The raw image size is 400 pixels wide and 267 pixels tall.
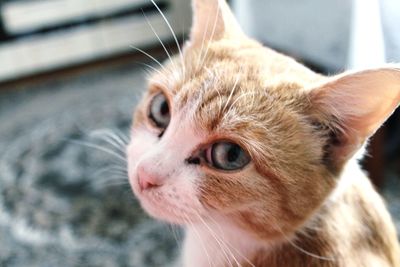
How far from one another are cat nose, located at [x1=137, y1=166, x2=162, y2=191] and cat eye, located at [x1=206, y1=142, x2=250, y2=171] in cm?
8

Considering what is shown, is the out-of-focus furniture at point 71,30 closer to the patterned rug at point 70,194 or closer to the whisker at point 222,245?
the patterned rug at point 70,194

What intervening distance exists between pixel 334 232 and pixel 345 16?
817mm

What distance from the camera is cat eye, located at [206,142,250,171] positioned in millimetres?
735

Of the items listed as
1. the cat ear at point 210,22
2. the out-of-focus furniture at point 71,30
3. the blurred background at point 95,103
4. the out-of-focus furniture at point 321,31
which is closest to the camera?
the cat ear at point 210,22

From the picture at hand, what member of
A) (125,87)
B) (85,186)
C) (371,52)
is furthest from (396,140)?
(125,87)

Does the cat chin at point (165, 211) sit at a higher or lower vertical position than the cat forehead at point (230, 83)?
lower

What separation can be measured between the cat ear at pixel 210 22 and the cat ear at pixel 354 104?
24 centimetres

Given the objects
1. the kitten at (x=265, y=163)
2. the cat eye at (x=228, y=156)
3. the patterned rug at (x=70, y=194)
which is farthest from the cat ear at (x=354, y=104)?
the patterned rug at (x=70, y=194)

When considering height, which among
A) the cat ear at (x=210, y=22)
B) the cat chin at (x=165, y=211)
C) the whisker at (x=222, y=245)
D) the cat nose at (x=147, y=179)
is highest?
the cat ear at (x=210, y=22)

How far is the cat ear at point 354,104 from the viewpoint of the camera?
2.16 feet

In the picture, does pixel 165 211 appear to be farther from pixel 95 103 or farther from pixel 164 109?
pixel 95 103

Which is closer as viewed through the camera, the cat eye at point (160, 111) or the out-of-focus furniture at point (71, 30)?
the cat eye at point (160, 111)

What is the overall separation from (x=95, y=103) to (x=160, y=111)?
4.90ft

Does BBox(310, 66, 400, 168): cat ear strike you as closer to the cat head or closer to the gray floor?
the cat head
